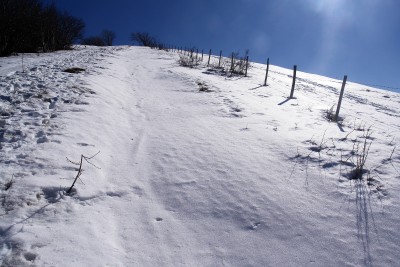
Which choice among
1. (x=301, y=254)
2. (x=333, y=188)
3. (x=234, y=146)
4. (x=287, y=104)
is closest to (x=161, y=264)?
(x=301, y=254)

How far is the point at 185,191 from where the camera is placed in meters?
3.43

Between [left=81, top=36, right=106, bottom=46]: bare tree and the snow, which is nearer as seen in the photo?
the snow

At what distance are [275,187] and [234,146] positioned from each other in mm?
1438

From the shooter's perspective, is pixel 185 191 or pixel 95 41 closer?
pixel 185 191

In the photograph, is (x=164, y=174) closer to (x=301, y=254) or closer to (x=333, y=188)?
(x=301, y=254)

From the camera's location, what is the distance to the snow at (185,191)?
95.0 inches

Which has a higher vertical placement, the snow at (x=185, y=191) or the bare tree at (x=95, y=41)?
the bare tree at (x=95, y=41)

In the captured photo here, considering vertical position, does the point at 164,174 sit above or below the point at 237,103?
below

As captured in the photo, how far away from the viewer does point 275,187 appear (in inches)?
137

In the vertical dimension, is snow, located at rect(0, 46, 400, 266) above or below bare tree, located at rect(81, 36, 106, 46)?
→ below

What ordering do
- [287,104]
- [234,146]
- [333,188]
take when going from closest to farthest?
[333,188]
[234,146]
[287,104]

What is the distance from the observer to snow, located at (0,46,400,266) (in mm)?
2412

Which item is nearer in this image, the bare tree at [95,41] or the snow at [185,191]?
the snow at [185,191]

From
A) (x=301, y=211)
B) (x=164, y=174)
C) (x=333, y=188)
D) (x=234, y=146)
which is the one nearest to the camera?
(x=301, y=211)
